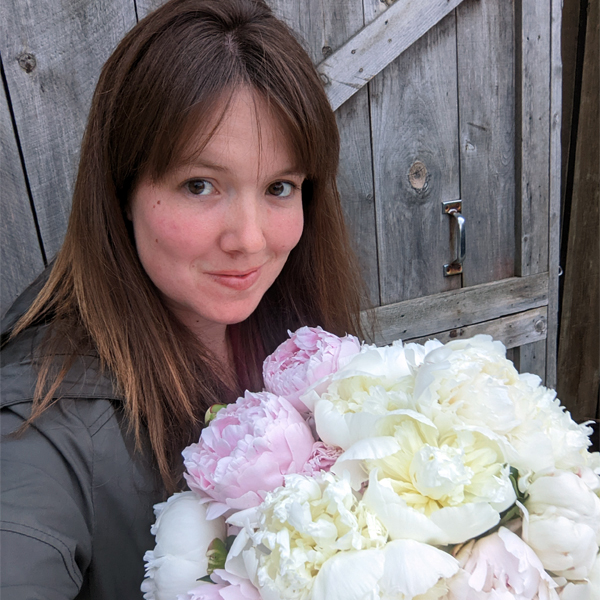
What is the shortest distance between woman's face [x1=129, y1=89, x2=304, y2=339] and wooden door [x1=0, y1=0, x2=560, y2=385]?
61cm

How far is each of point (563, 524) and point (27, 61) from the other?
58.6 inches

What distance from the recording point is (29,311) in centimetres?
90

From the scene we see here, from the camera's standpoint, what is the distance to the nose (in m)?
0.85

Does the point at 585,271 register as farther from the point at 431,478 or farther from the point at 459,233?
the point at 431,478

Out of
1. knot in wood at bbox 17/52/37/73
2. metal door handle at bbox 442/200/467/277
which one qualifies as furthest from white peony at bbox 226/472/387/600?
metal door handle at bbox 442/200/467/277

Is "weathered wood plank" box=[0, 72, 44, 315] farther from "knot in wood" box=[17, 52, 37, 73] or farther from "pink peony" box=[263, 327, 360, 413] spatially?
"pink peony" box=[263, 327, 360, 413]

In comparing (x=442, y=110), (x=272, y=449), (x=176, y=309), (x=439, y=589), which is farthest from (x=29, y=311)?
(x=442, y=110)

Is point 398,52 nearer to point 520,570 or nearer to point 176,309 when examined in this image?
point 176,309

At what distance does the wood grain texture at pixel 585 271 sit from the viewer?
2.34 m

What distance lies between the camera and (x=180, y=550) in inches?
21.4

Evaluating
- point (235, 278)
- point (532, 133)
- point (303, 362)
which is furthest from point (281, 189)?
point (532, 133)

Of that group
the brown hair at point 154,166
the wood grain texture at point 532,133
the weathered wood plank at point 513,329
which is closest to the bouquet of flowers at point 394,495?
the brown hair at point 154,166

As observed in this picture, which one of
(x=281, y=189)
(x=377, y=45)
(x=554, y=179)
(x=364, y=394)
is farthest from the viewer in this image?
(x=554, y=179)

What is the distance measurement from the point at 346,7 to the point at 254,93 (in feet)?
3.18
